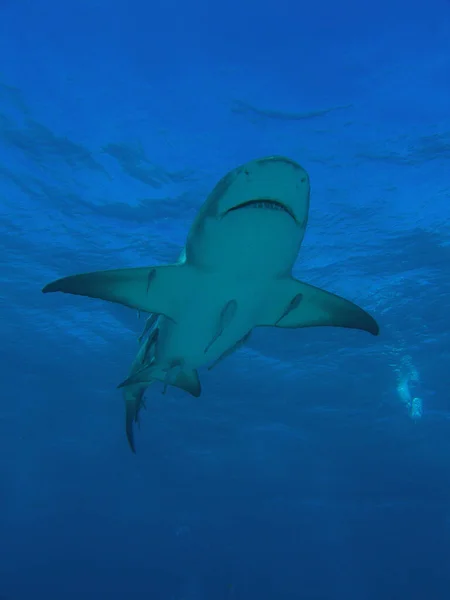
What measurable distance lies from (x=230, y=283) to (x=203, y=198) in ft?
29.5

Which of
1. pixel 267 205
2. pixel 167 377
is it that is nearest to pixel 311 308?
pixel 267 205

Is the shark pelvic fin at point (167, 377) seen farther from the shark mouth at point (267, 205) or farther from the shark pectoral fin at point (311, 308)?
the shark mouth at point (267, 205)

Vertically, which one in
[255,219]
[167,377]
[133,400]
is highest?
[255,219]

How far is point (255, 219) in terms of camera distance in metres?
3.99

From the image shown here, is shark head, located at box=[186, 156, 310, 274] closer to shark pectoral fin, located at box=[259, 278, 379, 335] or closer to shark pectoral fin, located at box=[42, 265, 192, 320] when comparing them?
shark pectoral fin, located at box=[42, 265, 192, 320]

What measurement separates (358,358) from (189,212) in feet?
41.2

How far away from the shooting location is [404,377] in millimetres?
23547

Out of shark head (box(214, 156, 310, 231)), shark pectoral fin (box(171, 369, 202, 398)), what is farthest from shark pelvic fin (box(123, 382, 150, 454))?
shark head (box(214, 156, 310, 231))

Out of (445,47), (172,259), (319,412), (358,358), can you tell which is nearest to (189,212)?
(172,259)

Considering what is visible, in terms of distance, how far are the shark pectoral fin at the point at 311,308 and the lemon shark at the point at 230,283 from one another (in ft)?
0.04

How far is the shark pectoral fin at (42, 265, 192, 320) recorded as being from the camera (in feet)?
15.4

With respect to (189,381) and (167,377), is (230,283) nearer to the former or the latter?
(167,377)

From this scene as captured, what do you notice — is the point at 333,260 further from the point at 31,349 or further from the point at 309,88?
the point at 31,349

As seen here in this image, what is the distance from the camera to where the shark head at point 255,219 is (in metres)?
3.52
